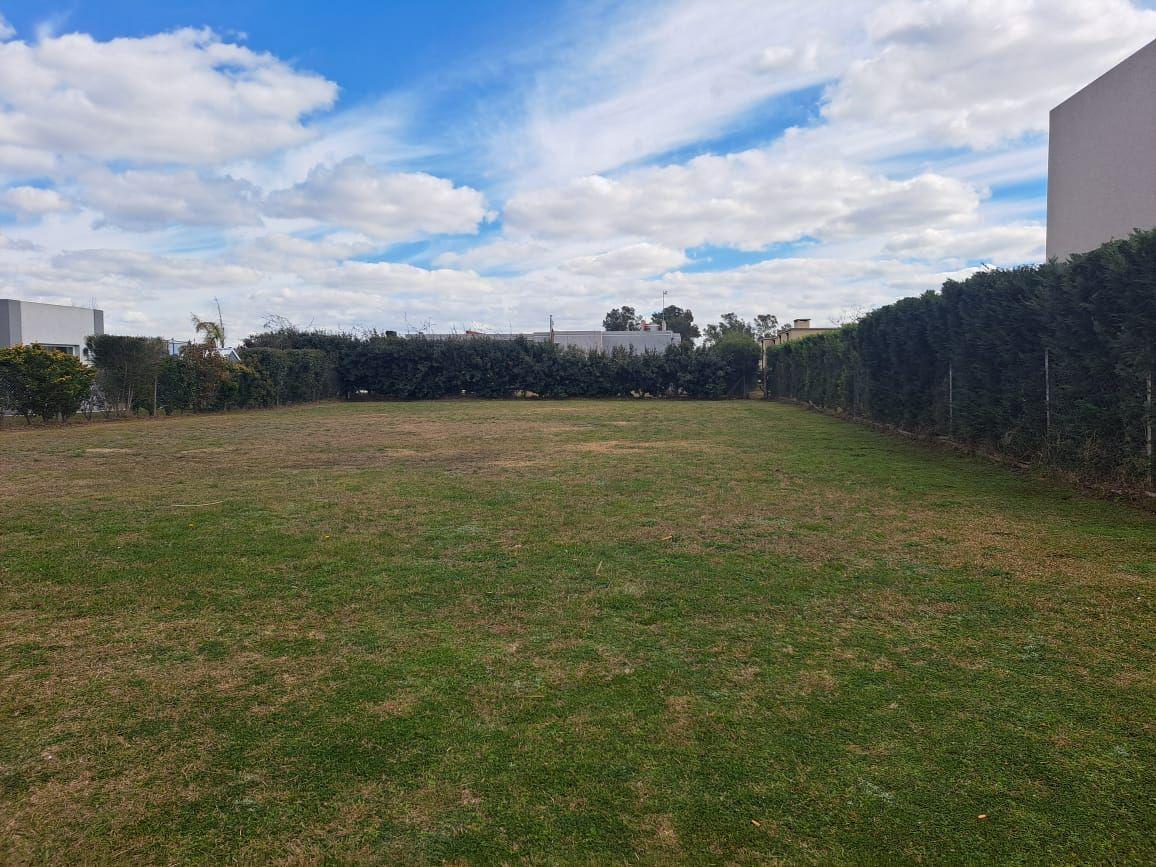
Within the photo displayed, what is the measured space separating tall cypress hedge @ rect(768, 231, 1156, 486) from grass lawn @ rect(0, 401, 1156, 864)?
942 mm

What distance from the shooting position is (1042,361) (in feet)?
27.9

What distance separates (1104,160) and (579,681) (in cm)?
1614

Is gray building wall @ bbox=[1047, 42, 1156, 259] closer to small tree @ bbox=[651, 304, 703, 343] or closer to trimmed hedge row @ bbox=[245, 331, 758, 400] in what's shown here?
trimmed hedge row @ bbox=[245, 331, 758, 400]

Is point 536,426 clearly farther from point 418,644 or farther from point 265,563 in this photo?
point 418,644

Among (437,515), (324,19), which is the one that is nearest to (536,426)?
(324,19)

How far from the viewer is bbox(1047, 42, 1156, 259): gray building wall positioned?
41.4 feet

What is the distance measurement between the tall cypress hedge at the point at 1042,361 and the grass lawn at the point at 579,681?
942 mm

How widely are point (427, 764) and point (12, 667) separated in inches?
90.1

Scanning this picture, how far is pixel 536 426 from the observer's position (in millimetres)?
17047

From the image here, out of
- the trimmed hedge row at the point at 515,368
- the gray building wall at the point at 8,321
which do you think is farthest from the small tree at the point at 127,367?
the gray building wall at the point at 8,321

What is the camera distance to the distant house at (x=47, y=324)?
92.9 feet

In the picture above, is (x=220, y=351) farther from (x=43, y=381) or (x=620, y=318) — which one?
(x=620, y=318)

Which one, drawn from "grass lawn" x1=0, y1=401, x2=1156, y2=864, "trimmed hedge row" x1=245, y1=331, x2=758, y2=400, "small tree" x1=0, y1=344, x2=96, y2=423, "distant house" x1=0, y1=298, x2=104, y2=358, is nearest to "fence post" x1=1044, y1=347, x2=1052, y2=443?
"grass lawn" x1=0, y1=401, x2=1156, y2=864

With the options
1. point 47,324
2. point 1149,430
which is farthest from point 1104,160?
point 47,324
